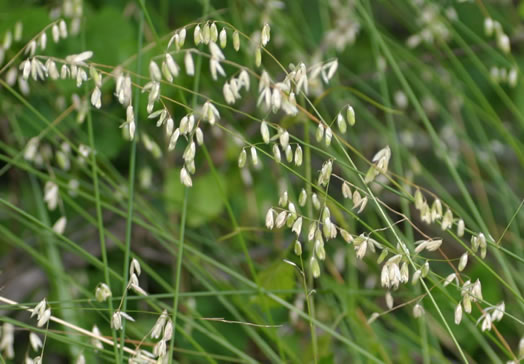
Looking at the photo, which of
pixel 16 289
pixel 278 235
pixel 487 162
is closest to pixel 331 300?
pixel 278 235

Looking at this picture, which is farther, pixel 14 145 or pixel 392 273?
pixel 14 145

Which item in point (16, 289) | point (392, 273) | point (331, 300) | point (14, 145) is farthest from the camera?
point (14, 145)

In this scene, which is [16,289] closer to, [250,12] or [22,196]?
[22,196]

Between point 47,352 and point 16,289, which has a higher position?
point 16,289

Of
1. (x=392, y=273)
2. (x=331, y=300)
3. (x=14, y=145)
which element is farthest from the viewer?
(x=14, y=145)

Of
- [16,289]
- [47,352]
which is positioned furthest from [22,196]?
[47,352]

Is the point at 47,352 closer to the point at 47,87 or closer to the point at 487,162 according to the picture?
the point at 47,87

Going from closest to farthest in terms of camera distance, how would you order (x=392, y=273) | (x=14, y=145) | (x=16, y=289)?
1. (x=392, y=273)
2. (x=16, y=289)
3. (x=14, y=145)

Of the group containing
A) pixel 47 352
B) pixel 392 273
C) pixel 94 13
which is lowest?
pixel 47 352

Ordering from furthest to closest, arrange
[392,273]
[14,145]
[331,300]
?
[14,145] < [331,300] < [392,273]

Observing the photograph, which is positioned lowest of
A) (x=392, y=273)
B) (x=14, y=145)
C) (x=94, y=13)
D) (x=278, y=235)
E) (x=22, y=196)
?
(x=278, y=235)
